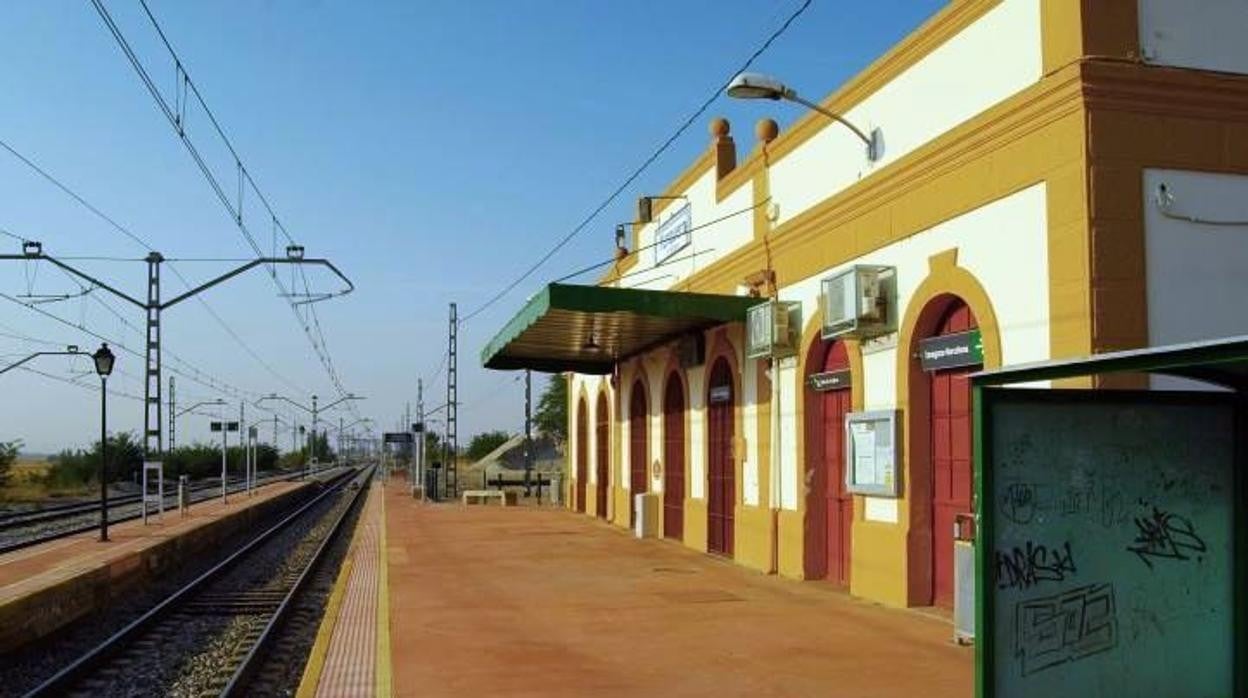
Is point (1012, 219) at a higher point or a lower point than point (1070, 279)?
higher

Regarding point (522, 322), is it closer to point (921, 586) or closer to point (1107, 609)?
point (921, 586)

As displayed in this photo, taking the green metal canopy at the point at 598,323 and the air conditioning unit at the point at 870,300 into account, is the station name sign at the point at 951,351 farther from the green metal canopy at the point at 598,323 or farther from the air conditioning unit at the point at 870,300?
the green metal canopy at the point at 598,323

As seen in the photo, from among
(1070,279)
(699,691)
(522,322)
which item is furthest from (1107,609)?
(522,322)

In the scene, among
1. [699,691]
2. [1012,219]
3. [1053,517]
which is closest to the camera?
[1053,517]

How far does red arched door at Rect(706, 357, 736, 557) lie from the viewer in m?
19.5

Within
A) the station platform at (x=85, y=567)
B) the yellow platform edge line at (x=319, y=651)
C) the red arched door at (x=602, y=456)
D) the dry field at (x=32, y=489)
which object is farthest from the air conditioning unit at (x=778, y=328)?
the dry field at (x=32, y=489)

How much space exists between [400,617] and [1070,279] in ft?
24.5

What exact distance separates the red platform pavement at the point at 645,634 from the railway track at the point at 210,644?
1.40 meters

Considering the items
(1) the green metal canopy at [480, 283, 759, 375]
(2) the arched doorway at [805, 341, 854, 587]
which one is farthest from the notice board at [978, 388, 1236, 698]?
(1) the green metal canopy at [480, 283, 759, 375]

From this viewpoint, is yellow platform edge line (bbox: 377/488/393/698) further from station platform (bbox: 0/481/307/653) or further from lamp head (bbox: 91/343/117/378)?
lamp head (bbox: 91/343/117/378)

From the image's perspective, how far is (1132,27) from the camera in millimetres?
10281

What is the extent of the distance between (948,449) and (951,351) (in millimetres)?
1070

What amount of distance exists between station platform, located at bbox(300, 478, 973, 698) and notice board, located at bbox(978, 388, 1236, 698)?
2625 mm

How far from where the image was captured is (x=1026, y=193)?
10.8m
